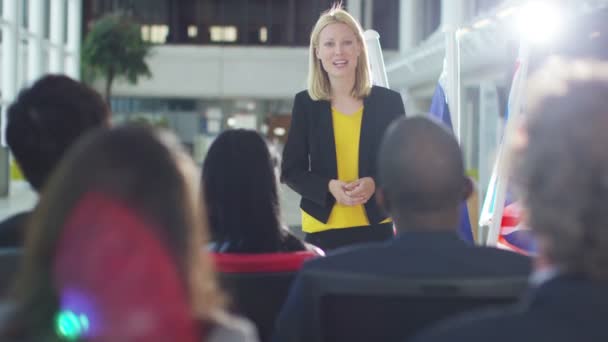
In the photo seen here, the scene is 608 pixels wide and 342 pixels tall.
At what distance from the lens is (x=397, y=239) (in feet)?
4.81

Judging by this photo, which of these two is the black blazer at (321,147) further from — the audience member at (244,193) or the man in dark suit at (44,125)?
the man in dark suit at (44,125)

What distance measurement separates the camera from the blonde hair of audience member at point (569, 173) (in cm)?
93

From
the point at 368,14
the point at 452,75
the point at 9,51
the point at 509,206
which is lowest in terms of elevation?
the point at 509,206

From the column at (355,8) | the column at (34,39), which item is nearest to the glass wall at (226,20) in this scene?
the column at (355,8)

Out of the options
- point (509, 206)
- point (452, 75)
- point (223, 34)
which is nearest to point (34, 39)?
point (223, 34)

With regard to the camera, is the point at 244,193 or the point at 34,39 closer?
the point at 244,193

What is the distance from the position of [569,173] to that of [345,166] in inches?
84.1

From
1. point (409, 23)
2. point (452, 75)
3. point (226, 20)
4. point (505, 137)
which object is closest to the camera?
point (505, 137)

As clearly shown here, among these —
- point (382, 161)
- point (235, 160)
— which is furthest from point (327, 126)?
point (382, 161)

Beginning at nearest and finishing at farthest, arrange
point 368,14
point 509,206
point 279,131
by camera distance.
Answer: point 509,206, point 279,131, point 368,14

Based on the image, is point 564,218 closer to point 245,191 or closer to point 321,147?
point 245,191

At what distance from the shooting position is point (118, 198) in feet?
3.21

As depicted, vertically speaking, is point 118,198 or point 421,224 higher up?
point 118,198

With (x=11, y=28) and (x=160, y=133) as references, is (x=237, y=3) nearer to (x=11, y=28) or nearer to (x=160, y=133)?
(x=11, y=28)
